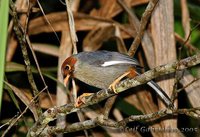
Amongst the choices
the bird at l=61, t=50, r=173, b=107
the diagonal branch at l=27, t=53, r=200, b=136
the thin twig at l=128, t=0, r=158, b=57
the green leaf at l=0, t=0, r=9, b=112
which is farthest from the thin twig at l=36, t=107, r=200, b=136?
the green leaf at l=0, t=0, r=9, b=112

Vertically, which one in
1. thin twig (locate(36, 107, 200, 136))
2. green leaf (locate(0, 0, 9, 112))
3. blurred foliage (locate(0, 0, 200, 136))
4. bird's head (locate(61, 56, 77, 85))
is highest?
blurred foliage (locate(0, 0, 200, 136))

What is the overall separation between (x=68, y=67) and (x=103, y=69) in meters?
0.26

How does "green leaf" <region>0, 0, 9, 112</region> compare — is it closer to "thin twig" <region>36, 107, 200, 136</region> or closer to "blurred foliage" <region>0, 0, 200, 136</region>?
"thin twig" <region>36, 107, 200, 136</region>

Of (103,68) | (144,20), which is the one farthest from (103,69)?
(144,20)

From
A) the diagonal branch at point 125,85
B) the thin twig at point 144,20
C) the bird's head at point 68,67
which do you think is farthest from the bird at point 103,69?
the diagonal branch at point 125,85

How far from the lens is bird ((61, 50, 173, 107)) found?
10.3ft

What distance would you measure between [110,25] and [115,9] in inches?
10.9

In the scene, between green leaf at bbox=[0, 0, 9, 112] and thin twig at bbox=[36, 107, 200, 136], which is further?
thin twig at bbox=[36, 107, 200, 136]

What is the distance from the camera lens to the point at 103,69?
321 cm

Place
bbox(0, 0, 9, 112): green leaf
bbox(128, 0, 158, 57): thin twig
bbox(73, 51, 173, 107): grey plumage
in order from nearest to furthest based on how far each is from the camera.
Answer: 1. bbox(0, 0, 9, 112): green leaf
2. bbox(128, 0, 158, 57): thin twig
3. bbox(73, 51, 173, 107): grey plumage

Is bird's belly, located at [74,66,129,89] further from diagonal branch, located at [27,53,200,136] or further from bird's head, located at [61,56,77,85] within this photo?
diagonal branch, located at [27,53,200,136]

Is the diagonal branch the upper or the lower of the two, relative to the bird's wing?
lower

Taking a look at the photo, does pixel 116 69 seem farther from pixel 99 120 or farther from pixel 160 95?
pixel 99 120

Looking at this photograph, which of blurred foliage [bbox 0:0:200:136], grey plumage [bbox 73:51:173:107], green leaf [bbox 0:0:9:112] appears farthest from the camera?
blurred foliage [bbox 0:0:200:136]
